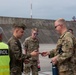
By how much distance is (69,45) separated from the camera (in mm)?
5312

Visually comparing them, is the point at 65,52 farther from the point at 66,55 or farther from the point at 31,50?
the point at 31,50

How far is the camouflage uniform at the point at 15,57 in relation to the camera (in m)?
5.23

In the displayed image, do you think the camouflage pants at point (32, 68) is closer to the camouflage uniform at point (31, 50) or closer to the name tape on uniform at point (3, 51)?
the camouflage uniform at point (31, 50)

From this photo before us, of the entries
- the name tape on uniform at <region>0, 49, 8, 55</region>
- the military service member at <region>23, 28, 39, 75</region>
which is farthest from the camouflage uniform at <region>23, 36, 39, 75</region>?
Answer: the name tape on uniform at <region>0, 49, 8, 55</region>

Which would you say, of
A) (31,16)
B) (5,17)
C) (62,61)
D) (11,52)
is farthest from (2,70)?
(31,16)

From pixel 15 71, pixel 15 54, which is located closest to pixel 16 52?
pixel 15 54

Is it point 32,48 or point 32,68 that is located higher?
point 32,48

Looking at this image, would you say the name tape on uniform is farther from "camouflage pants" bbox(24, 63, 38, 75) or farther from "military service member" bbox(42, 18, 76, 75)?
"camouflage pants" bbox(24, 63, 38, 75)

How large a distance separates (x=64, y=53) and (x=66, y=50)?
0.06 metres

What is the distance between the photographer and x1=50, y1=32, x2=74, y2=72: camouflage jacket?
5297 mm

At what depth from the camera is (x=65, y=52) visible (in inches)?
209

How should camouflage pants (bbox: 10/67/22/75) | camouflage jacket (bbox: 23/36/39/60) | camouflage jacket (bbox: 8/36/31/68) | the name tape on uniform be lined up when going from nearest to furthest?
the name tape on uniform → camouflage jacket (bbox: 8/36/31/68) → camouflage pants (bbox: 10/67/22/75) → camouflage jacket (bbox: 23/36/39/60)

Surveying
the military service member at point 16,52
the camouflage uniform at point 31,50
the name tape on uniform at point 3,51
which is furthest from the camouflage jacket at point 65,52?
the camouflage uniform at point 31,50

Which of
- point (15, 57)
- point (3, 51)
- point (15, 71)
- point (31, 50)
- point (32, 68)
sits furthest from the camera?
point (31, 50)
